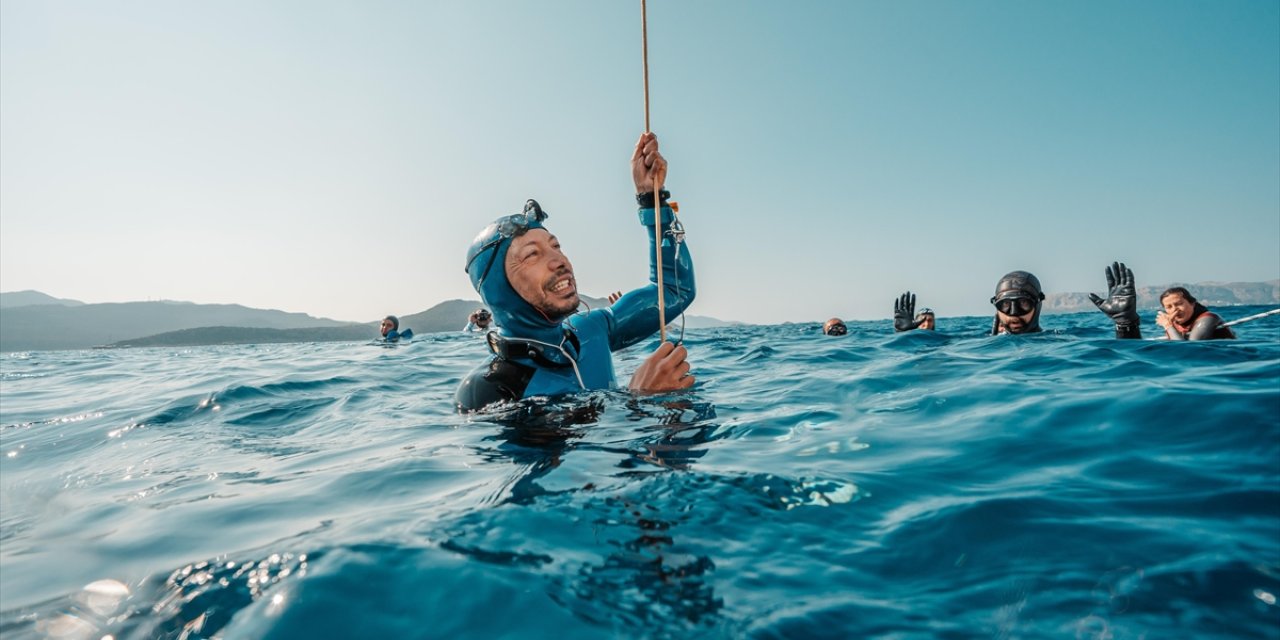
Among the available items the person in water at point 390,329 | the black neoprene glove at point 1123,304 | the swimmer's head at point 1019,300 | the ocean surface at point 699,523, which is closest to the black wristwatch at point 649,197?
the ocean surface at point 699,523

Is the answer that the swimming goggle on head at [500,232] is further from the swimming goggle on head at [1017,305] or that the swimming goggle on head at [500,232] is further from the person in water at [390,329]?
the person in water at [390,329]

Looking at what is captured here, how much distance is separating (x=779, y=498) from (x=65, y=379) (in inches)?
726

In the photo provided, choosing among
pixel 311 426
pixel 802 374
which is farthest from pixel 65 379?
pixel 802 374

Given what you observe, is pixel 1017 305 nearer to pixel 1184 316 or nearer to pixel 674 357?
pixel 1184 316

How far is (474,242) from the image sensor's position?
491 cm

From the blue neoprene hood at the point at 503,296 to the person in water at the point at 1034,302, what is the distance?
26.4 feet

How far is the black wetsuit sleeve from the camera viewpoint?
470cm

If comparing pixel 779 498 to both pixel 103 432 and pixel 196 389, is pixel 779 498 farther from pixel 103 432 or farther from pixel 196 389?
pixel 196 389

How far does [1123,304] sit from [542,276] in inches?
348

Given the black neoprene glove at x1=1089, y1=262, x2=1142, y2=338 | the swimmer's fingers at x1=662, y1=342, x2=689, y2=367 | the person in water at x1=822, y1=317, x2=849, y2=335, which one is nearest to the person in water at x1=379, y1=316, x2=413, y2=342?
the person in water at x1=822, y1=317, x2=849, y2=335

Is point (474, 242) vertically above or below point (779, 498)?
above

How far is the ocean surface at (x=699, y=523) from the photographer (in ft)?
5.41

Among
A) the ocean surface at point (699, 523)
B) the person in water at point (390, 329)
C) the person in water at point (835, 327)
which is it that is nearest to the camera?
the ocean surface at point (699, 523)

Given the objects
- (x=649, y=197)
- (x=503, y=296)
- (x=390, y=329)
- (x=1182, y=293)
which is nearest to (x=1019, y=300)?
(x=1182, y=293)
